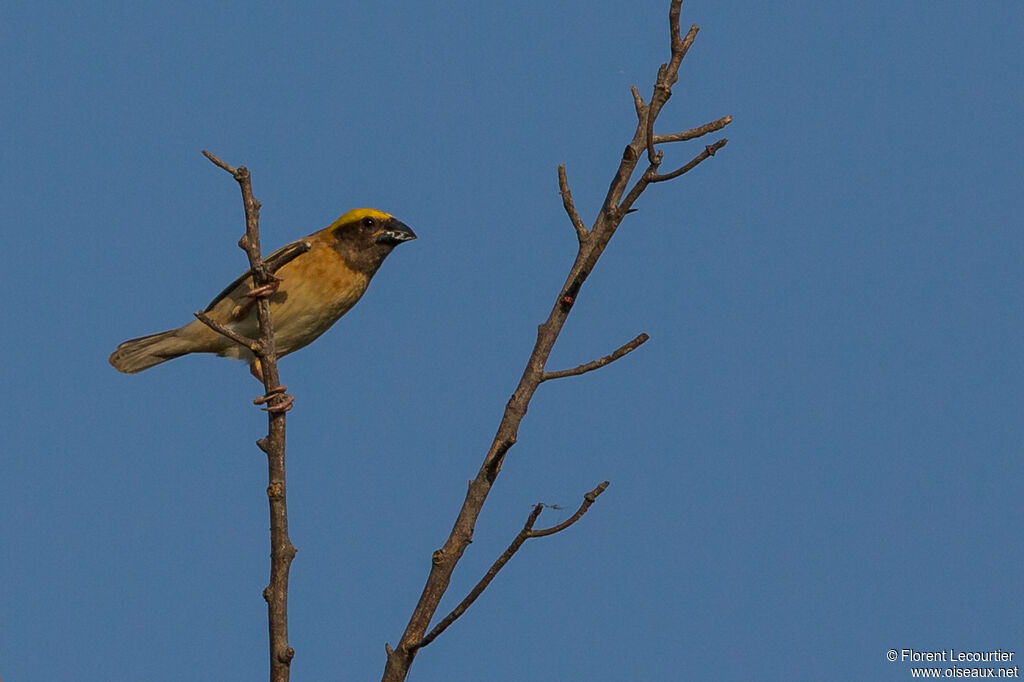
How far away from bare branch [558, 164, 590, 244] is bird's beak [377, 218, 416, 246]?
340cm

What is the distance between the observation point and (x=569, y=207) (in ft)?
14.9

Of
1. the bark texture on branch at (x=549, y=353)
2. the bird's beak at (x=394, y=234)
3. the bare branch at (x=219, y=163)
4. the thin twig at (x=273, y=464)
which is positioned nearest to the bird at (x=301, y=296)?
the bird's beak at (x=394, y=234)

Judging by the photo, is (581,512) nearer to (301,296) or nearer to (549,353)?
(549,353)

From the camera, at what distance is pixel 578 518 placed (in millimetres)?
4281

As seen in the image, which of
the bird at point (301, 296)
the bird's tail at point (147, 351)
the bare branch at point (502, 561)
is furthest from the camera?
the bird's tail at point (147, 351)

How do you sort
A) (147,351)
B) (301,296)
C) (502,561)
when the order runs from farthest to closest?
1. (147,351)
2. (301,296)
3. (502,561)

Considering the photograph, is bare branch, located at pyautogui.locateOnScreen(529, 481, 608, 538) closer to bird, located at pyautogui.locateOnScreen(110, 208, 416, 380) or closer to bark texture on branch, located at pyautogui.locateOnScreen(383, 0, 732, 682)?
bark texture on branch, located at pyautogui.locateOnScreen(383, 0, 732, 682)

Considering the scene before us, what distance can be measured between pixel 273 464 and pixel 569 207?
165cm

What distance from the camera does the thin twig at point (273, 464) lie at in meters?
4.29

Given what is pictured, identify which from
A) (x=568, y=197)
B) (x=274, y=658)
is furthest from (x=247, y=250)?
(x=274, y=658)

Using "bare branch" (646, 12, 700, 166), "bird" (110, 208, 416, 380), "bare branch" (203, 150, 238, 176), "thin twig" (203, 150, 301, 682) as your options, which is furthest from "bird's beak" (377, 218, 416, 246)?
"bare branch" (646, 12, 700, 166)

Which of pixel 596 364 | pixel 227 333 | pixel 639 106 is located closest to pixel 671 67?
pixel 639 106

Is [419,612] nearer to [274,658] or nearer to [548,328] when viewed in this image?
[274,658]

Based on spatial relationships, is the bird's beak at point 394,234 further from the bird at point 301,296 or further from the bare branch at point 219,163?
the bare branch at point 219,163
